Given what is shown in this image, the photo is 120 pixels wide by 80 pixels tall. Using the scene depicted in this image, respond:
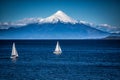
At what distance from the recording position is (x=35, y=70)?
36969 mm

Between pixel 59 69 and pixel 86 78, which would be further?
pixel 59 69

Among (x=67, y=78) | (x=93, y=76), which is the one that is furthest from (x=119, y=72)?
(x=67, y=78)

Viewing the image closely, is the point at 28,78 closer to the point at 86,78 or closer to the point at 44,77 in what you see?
the point at 44,77

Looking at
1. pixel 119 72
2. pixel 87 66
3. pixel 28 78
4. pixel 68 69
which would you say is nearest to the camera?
pixel 28 78

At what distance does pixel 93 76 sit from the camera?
32.7 m

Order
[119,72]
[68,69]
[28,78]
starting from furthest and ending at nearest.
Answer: [68,69]
[119,72]
[28,78]

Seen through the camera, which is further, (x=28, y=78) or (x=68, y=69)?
(x=68, y=69)

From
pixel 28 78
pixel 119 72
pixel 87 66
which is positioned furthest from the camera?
pixel 87 66

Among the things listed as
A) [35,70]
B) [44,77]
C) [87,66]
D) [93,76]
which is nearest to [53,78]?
[44,77]

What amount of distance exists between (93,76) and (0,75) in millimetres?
7951

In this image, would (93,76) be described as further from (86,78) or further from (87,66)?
(87,66)

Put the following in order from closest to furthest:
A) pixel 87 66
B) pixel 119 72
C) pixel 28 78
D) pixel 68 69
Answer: pixel 28 78
pixel 119 72
pixel 68 69
pixel 87 66

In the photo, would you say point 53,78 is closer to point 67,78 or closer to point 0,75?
point 67,78

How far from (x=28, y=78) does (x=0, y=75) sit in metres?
3.14
